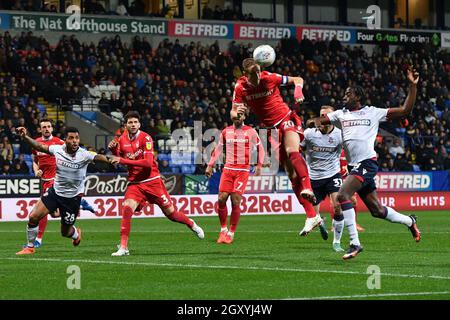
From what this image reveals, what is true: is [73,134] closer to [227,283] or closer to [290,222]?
[227,283]

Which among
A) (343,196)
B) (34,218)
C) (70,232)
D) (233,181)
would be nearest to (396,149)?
(233,181)

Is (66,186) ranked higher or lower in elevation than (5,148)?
lower

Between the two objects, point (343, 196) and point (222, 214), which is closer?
point (343, 196)

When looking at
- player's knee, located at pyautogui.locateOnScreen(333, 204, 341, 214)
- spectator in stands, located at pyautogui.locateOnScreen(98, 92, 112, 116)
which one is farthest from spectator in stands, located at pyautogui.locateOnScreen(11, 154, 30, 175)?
player's knee, located at pyautogui.locateOnScreen(333, 204, 341, 214)

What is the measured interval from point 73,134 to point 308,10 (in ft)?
125

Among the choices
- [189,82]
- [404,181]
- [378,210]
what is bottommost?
[404,181]

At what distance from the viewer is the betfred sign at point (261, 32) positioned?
4822 centimetres

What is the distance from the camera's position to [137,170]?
1781 cm

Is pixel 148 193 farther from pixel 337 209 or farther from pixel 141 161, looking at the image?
pixel 337 209

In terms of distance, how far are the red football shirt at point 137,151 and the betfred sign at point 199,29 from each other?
2924 centimetres

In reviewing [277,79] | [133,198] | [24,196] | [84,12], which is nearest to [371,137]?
[277,79]

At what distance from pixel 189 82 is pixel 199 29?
4514 mm

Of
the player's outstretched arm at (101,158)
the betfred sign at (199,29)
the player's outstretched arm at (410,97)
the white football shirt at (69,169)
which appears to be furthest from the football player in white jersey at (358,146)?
the betfred sign at (199,29)

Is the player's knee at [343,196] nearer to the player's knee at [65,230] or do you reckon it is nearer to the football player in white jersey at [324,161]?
the football player in white jersey at [324,161]
